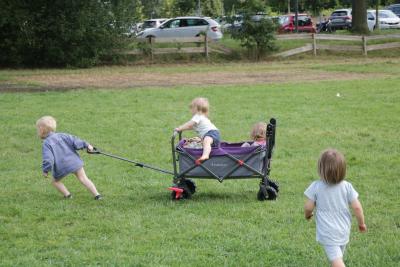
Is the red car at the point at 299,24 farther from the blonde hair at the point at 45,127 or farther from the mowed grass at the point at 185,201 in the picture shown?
the blonde hair at the point at 45,127

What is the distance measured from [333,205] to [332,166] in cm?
31

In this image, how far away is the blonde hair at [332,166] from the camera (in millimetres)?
4848

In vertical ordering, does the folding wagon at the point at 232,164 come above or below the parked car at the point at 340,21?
above

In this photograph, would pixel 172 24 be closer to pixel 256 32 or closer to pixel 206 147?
pixel 256 32

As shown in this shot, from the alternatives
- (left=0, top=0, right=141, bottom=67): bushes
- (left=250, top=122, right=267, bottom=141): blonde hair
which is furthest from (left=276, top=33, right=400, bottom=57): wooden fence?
(left=250, top=122, right=267, bottom=141): blonde hair

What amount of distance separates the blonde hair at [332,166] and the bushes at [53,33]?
2504 centimetres

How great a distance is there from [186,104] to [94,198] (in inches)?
321

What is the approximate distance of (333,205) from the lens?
16.4 feet

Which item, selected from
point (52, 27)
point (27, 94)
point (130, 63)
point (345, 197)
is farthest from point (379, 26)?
point (345, 197)

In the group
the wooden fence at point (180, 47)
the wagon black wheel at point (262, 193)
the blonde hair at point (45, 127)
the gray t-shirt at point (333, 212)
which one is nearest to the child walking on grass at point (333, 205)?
the gray t-shirt at point (333, 212)

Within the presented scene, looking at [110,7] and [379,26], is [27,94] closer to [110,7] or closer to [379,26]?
[110,7]

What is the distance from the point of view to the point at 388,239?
6.31 m

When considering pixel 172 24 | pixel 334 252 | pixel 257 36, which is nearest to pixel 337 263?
pixel 334 252

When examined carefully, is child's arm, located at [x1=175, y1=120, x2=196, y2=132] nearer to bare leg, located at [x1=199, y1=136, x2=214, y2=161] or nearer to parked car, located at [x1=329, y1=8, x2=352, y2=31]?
bare leg, located at [x1=199, y1=136, x2=214, y2=161]
